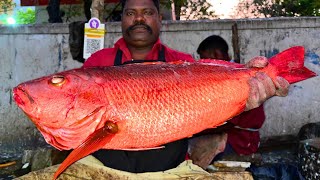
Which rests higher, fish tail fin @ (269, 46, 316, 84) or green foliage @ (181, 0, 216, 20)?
green foliage @ (181, 0, 216, 20)

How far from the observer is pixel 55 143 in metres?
2.40

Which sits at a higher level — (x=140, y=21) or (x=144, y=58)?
(x=140, y=21)

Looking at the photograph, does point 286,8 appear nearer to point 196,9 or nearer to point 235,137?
point 196,9

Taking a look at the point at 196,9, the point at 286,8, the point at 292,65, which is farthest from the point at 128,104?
the point at 286,8

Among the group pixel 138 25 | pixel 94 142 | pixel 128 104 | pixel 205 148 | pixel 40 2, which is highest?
pixel 40 2

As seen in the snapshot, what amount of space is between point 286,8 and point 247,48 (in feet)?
18.1

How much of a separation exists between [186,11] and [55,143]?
11354 millimetres

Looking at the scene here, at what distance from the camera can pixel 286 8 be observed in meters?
13.2

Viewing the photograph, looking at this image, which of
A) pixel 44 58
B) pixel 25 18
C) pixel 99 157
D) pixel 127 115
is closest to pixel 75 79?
pixel 127 115

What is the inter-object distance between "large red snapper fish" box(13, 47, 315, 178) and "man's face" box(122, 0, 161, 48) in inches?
29.8

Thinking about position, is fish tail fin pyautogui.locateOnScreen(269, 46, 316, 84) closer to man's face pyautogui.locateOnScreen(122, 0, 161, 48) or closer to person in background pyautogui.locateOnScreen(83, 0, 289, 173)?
person in background pyautogui.locateOnScreen(83, 0, 289, 173)

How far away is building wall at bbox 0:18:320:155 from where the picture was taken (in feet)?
27.2

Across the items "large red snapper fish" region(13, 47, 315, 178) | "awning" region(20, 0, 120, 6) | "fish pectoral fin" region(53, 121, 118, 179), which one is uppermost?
"awning" region(20, 0, 120, 6)

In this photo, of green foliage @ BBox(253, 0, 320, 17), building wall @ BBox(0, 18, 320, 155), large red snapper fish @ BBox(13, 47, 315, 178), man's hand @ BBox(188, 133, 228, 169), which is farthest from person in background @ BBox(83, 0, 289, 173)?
green foliage @ BBox(253, 0, 320, 17)
